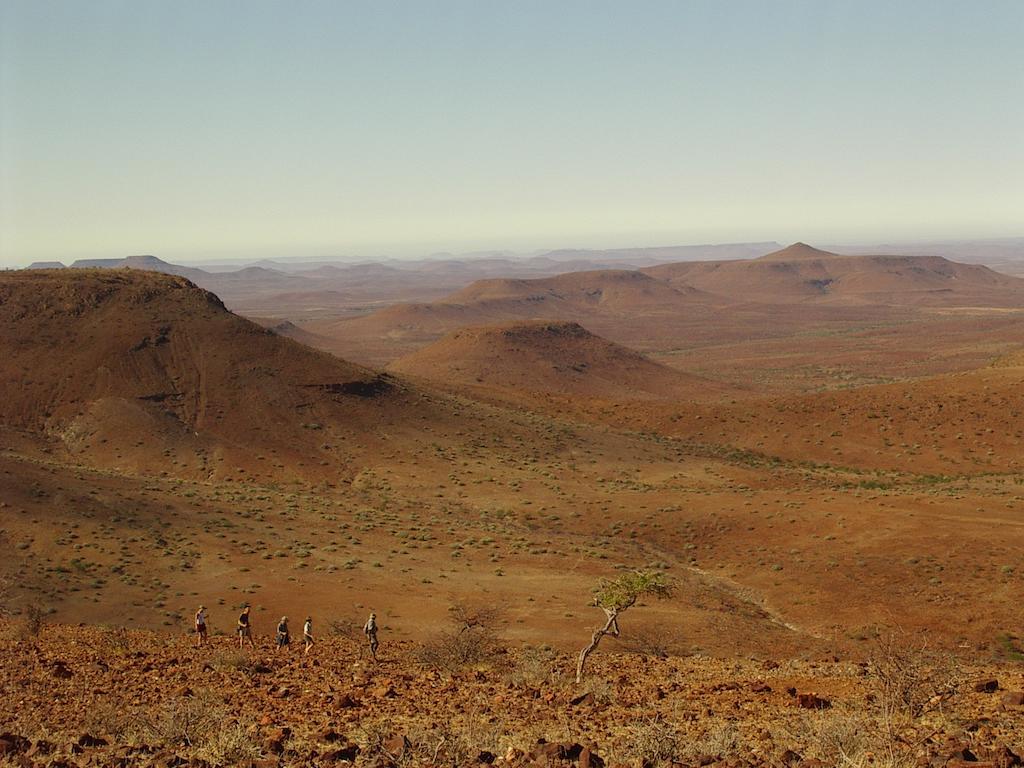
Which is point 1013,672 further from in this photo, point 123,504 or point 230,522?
point 123,504

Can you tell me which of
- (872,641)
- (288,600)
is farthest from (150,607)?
(872,641)

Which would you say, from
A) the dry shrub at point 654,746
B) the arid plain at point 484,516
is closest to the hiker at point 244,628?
the arid plain at point 484,516

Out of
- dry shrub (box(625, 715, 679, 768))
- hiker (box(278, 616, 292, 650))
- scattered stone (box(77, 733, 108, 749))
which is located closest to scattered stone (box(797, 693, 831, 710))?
dry shrub (box(625, 715, 679, 768))

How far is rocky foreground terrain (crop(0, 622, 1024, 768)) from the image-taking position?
340 inches

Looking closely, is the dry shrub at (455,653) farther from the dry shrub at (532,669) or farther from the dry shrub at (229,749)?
the dry shrub at (229,749)

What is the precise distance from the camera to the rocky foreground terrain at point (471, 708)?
8648 millimetres

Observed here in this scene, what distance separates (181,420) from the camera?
4706cm

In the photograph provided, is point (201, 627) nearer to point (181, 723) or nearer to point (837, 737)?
point (181, 723)

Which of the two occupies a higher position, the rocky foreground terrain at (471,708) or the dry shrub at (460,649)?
the rocky foreground terrain at (471,708)

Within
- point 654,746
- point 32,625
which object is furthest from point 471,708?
point 32,625

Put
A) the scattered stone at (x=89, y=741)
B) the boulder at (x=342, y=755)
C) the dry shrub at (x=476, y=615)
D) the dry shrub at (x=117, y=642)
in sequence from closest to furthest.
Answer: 1. the boulder at (x=342, y=755)
2. the scattered stone at (x=89, y=741)
3. the dry shrub at (x=117, y=642)
4. the dry shrub at (x=476, y=615)

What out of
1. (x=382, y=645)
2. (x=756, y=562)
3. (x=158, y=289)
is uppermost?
(x=158, y=289)

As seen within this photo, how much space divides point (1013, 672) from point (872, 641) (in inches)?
241

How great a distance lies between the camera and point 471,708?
11719 mm
